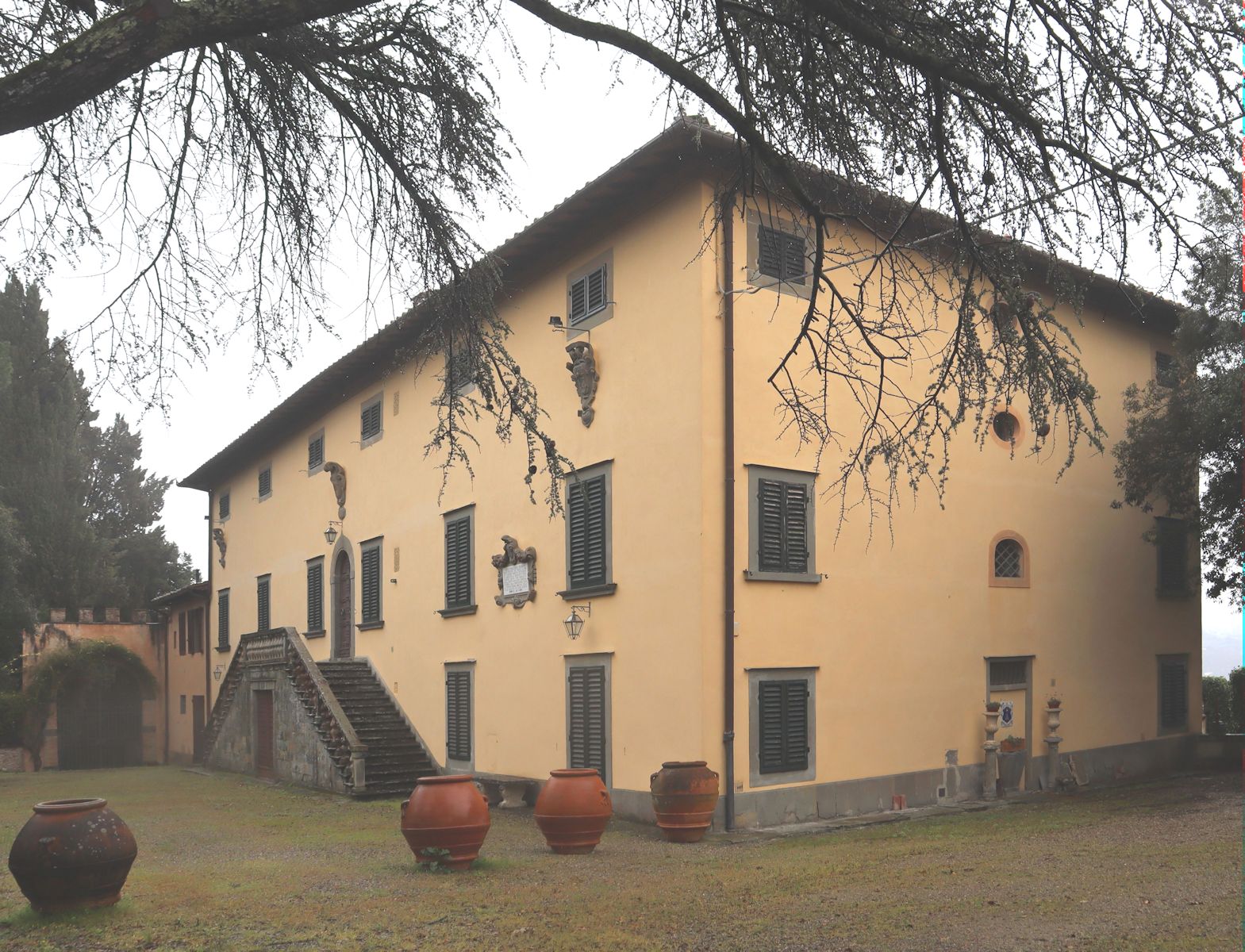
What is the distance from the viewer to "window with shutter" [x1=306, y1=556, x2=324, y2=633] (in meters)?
26.2

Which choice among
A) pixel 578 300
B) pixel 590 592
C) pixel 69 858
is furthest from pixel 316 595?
pixel 69 858

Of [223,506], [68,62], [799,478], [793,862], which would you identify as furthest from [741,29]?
Answer: [223,506]

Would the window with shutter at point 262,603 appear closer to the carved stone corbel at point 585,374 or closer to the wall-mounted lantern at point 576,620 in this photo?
the wall-mounted lantern at point 576,620

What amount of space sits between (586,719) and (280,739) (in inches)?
384

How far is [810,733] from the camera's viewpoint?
1477 centimetres

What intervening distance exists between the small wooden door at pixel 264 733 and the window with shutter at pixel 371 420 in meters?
5.81

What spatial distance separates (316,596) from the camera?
2661 cm

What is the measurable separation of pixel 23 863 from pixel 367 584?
15.5 metres

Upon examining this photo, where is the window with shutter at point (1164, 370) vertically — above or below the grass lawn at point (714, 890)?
above

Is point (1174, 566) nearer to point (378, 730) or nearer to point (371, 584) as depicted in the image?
point (378, 730)

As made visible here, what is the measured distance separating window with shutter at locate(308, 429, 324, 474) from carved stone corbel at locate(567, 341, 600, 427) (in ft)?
38.4

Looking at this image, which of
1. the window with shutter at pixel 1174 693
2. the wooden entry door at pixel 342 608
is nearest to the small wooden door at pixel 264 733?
the wooden entry door at pixel 342 608

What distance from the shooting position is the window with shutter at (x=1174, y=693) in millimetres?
20375

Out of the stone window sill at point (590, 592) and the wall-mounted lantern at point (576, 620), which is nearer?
the stone window sill at point (590, 592)
